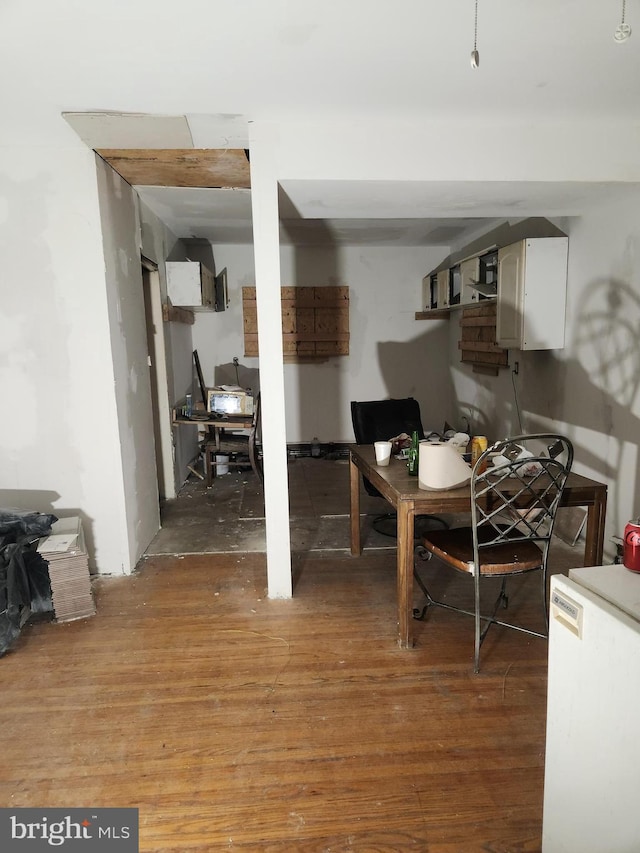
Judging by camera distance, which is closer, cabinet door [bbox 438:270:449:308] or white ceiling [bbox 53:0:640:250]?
white ceiling [bbox 53:0:640:250]

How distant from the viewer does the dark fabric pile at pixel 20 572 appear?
2.43 m

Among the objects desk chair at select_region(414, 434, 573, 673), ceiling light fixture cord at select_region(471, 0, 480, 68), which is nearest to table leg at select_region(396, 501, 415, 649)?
desk chair at select_region(414, 434, 573, 673)

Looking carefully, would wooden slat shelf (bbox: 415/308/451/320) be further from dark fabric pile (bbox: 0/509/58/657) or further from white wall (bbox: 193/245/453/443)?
dark fabric pile (bbox: 0/509/58/657)

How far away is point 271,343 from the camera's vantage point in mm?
2615

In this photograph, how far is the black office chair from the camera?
370 cm

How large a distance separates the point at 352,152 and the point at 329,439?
4.03m

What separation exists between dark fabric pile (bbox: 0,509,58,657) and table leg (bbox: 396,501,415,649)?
5.88ft

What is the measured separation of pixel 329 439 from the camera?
6.28 meters

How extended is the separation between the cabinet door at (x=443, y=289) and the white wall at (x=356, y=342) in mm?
764

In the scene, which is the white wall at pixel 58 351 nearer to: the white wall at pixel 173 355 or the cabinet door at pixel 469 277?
the white wall at pixel 173 355

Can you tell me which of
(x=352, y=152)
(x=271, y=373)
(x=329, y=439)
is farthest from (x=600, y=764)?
Result: (x=329, y=439)

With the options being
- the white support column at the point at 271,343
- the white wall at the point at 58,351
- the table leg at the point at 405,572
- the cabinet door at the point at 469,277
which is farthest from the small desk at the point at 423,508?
the cabinet door at the point at 469,277

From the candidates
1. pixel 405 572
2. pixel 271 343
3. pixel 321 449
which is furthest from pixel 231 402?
pixel 405 572

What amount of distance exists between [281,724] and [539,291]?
300 cm
